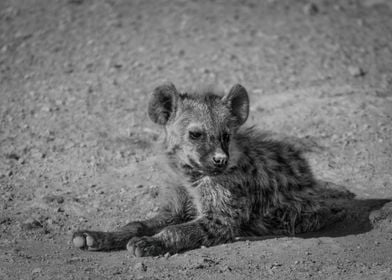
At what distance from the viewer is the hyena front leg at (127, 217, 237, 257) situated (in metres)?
4.68

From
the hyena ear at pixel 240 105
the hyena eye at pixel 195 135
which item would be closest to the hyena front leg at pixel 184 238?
the hyena eye at pixel 195 135

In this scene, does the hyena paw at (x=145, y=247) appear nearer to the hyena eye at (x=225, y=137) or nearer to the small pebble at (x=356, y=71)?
the hyena eye at (x=225, y=137)

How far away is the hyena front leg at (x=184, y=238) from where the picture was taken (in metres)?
4.68

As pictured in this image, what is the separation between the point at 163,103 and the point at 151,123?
185cm

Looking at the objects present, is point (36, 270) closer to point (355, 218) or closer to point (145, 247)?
point (145, 247)

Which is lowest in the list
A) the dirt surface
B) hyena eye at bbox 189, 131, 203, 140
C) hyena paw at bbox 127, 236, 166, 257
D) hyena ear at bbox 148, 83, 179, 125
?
the dirt surface

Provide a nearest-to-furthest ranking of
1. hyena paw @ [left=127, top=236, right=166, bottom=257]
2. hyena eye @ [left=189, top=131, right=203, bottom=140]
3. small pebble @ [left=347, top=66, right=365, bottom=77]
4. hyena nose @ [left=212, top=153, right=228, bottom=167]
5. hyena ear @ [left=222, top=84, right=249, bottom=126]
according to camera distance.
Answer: hyena paw @ [left=127, top=236, right=166, bottom=257], hyena nose @ [left=212, top=153, right=228, bottom=167], hyena eye @ [left=189, top=131, right=203, bottom=140], hyena ear @ [left=222, top=84, right=249, bottom=126], small pebble @ [left=347, top=66, right=365, bottom=77]

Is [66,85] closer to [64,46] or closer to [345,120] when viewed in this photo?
[64,46]

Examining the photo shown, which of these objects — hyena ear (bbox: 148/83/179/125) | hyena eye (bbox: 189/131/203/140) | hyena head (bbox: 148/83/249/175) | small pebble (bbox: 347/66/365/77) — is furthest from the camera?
small pebble (bbox: 347/66/365/77)

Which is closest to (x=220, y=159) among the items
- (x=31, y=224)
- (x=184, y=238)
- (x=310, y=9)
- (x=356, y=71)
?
(x=184, y=238)

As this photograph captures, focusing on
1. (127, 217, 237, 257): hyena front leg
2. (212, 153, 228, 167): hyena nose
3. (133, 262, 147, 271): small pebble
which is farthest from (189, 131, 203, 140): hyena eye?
(133, 262, 147, 271): small pebble

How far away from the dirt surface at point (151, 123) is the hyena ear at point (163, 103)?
0.89m

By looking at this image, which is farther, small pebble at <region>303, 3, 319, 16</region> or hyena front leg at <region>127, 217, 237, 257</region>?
small pebble at <region>303, 3, 319, 16</region>

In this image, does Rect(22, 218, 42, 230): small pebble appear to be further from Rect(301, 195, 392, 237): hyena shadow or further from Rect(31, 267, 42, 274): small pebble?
Rect(301, 195, 392, 237): hyena shadow
